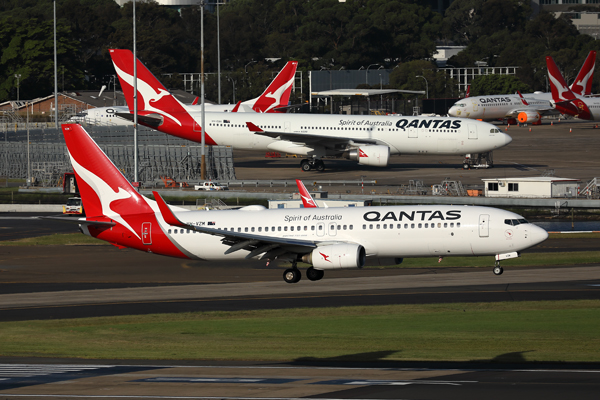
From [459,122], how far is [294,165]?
22.2m

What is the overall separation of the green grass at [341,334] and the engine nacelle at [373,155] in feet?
164

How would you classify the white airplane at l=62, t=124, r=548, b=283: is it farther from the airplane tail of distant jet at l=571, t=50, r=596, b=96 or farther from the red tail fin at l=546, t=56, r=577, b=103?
the airplane tail of distant jet at l=571, t=50, r=596, b=96

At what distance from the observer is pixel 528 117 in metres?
157

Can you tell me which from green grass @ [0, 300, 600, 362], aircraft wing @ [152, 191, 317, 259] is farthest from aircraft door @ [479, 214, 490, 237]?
aircraft wing @ [152, 191, 317, 259]

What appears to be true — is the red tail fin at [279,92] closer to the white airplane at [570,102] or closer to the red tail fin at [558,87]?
the red tail fin at [558,87]

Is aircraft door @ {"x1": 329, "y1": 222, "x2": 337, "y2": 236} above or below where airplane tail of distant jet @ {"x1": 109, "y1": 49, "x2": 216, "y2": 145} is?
below

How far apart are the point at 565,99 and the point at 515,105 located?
10658mm

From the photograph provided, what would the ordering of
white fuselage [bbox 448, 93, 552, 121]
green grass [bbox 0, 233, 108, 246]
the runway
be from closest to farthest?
the runway → green grass [bbox 0, 233, 108, 246] → white fuselage [bbox 448, 93, 552, 121]

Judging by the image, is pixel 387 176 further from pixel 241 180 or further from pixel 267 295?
pixel 267 295

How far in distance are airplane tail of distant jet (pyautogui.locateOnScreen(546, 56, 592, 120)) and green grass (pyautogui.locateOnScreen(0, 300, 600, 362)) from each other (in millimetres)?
116628

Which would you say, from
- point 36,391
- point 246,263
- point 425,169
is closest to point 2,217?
point 246,263

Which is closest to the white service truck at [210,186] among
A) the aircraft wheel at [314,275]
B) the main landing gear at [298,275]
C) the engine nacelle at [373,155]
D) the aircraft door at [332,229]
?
the engine nacelle at [373,155]

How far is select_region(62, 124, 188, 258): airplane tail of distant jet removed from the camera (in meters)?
46.8

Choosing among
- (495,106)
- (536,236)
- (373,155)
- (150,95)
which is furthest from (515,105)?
(536,236)
